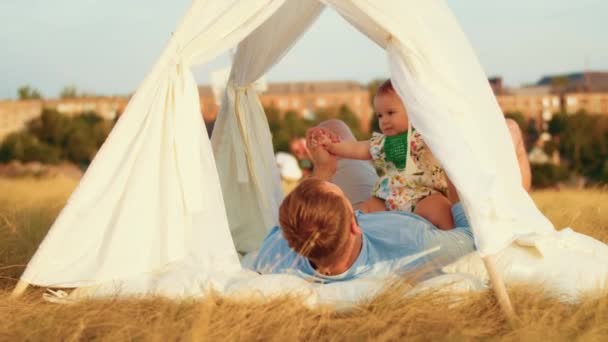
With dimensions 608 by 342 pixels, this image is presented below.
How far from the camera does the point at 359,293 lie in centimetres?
357

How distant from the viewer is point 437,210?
14.7 ft

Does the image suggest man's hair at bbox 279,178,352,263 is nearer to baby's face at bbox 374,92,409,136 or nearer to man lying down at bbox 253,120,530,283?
man lying down at bbox 253,120,530,283

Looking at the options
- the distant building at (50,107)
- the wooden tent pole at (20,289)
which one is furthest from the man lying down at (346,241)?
the distant building at (50,107)

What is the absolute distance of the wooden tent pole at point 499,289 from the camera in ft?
11.1

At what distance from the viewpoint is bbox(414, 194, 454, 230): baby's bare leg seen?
4.42m

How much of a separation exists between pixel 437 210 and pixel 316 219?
3.80 feet

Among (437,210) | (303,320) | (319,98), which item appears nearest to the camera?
(303,320)

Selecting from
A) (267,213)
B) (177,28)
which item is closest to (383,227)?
(177,28)

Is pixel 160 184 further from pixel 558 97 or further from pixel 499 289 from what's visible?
pixel 558 97

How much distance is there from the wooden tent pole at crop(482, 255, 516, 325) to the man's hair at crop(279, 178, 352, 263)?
596 mm

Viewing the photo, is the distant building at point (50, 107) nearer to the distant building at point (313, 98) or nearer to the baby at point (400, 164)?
the distant building at point (313, 98)

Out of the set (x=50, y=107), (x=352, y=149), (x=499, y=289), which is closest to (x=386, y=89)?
(x=352, y=149)

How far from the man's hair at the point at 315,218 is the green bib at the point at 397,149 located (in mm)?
1320

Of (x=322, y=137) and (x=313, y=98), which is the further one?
(x=313, y=98)
